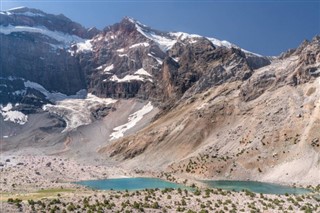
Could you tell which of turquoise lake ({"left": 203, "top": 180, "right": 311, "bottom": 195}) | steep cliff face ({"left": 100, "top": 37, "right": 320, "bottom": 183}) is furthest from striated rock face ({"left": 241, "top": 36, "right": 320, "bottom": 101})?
turquoise lake ({"left": 203, "top": 180, "right": 311, "bottom": 195})

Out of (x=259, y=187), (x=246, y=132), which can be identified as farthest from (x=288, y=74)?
(x=259, y=187)

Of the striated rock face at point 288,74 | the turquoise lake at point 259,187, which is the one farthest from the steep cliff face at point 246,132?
the turquoise lake at point 259,187

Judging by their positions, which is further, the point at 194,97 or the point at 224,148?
the point at 194,97

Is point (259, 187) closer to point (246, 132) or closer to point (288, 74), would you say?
point (246, 132)

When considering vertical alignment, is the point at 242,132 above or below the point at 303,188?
above

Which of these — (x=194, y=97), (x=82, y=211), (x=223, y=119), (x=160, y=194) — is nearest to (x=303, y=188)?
(x=160, y=194)

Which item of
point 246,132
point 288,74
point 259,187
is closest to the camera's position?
point 259,187

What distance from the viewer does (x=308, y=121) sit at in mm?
101000

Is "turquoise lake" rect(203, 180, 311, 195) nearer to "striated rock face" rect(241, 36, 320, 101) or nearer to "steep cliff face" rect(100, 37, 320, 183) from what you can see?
"steep cliff face" rect(100, 37, 320, 183)

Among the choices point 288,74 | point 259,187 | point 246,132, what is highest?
point 288,74

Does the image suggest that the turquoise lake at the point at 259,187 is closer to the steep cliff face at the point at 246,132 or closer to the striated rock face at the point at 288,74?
the steep cliff face at the point at 246,132

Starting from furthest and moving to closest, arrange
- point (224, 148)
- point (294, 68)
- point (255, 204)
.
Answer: point (294, 68) → point (224, 148) → point (255, 204)

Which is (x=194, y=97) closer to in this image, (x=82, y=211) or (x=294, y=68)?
(x=294, y=68)

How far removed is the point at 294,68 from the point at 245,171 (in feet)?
147
